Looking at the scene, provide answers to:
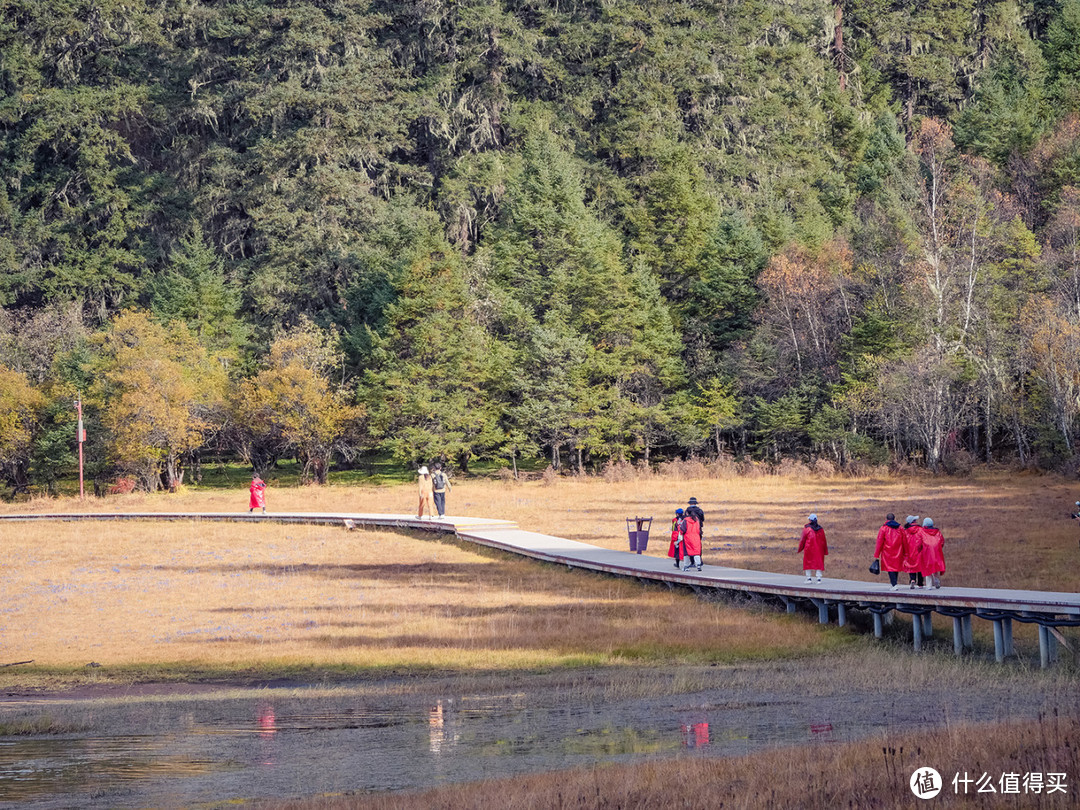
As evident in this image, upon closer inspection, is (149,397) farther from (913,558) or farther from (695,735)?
(695,735)

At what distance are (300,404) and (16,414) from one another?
15991 millimetres

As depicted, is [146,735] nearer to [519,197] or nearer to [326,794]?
[326,794]

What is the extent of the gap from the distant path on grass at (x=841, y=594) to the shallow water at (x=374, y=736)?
3.30 m

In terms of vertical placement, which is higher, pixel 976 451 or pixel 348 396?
A: pixel 348 396

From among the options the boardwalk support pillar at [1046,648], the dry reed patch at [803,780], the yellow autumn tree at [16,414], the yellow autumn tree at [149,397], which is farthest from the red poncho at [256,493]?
the dry reed patch at [803,780]

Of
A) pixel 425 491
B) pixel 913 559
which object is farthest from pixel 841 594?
pixel 425 491

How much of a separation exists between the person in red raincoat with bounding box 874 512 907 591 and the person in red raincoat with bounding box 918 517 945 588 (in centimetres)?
34

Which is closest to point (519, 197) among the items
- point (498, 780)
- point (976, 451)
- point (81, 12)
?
point (976, 451)

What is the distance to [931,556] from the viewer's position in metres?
20.6

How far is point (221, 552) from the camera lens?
36.1 meters

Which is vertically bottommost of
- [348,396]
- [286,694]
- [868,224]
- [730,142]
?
[286,694]

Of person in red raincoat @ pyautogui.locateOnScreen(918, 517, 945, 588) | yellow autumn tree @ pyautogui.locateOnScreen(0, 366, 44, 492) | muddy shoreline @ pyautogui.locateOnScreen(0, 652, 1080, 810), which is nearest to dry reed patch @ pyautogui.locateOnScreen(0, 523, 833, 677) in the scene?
muddy shoreline @ pyautogui.locateOnScreen(0, 652, 1080, 810)

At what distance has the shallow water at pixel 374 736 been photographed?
40.2 feet

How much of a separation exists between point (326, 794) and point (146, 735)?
4022 mm
